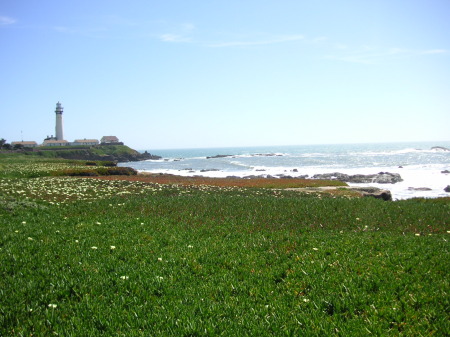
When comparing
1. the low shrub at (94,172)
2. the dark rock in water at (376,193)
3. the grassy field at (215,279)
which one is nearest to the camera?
the grassy field at (215,279)

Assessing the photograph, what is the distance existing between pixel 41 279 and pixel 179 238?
16.0 feet

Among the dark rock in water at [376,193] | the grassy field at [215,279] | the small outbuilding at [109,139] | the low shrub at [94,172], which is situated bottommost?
the dark rock in water at [376,193]

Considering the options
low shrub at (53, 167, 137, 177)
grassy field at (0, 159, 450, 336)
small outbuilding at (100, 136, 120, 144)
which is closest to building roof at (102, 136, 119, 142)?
small outbuilding at (100, 136, 120, 144)

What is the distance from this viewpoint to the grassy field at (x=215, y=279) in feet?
19.0

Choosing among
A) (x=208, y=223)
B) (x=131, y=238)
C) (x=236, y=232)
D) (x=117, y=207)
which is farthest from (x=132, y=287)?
(x=117, y=207)

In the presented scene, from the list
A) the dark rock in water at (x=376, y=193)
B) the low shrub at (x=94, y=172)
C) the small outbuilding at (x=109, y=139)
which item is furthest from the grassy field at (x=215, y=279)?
the small outbuilding at (x=109, y=139)

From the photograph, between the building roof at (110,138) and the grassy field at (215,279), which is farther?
the building roof at (110,138)

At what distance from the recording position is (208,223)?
14.9 m

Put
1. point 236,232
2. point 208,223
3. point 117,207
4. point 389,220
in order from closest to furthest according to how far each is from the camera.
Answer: point 236,232 < point 208,223 < point 389,220 < point 117,207

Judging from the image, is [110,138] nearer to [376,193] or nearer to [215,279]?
[376,193]

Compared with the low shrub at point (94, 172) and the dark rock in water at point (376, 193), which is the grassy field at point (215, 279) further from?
the low shrub at point (94, 172)

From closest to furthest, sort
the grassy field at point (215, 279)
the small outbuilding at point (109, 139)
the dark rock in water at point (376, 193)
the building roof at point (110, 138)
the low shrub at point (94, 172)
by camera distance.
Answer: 1. the grassy field at point (215, 279)
2. the dark rock in water at point (376, 193)
3. the low shrub at point (94, 172)
4. the small outbuilding at point (109, 139)
5. the building roof at point (110, 138)

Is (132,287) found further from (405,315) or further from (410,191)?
(410,191)

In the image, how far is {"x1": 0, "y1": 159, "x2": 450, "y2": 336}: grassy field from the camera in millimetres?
5793
